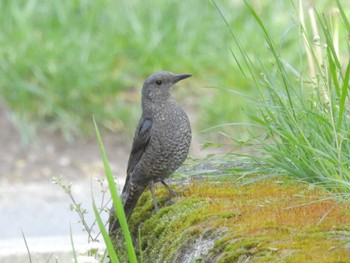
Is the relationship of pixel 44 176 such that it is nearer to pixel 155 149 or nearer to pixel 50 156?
pixel 50 156

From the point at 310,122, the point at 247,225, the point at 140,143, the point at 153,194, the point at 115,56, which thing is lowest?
the point at 247,225

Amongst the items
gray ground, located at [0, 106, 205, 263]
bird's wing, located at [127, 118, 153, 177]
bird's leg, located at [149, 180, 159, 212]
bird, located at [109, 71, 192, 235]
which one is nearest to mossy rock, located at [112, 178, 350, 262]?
bird's leg, located at [149, 180, 159, 212]

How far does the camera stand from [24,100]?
950 centimetres

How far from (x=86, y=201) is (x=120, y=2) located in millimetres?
2853

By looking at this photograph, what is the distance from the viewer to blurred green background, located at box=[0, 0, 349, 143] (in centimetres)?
953

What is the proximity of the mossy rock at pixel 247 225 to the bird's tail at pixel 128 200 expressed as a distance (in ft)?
0.36

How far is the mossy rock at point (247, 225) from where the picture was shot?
3.57 m

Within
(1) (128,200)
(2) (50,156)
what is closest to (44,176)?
(2) (50,156)

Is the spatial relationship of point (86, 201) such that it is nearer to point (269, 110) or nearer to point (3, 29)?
point (3, 29)

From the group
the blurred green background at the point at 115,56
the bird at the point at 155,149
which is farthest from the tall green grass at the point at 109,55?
the bird at the point at 155,149

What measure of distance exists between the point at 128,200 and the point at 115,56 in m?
4.98

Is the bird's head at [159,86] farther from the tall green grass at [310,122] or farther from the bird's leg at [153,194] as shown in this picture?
the tall green grass at [310,122]

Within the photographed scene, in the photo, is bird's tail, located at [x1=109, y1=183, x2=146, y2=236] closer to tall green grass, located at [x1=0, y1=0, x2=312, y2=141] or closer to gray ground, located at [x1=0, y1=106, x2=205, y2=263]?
gray ground, located at [x1=0, y1=106, x2=205, y2=263]

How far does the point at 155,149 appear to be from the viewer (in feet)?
17.3
